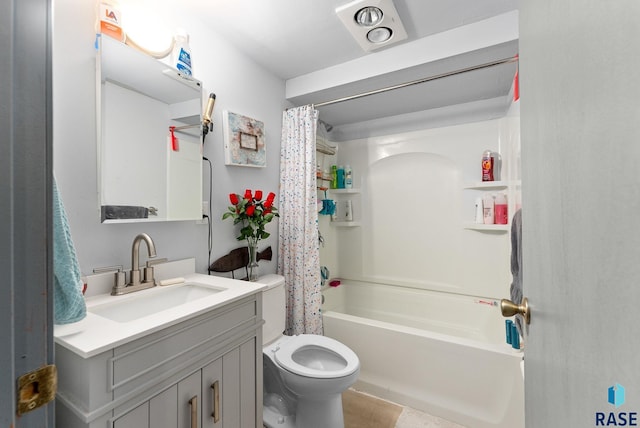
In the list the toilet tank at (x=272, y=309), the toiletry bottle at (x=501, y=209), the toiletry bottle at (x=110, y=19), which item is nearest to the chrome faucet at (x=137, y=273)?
the toilet tank at (x=272, y=309)

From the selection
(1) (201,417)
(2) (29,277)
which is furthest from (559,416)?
(1) (201,417)

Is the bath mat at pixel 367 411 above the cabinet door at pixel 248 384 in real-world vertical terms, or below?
below

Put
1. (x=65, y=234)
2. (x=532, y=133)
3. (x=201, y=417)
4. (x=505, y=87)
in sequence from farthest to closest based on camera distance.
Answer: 1. (x=505, y=87)
2. (x=201, y=417)
3. (x=65, y=234)
4. (x=532, y=133)

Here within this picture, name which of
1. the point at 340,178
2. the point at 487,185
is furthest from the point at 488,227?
the point at 340,178

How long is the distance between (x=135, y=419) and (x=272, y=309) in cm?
95

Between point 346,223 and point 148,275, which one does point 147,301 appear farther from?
point 346,223

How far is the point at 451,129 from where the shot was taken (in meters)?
2.55

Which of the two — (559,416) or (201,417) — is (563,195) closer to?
(559,416)

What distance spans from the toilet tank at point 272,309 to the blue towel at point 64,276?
96 centimetres

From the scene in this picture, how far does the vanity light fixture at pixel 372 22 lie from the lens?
1409 millimetres

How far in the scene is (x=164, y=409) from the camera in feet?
2.93

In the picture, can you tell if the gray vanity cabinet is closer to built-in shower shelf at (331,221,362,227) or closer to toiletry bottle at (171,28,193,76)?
toiletry bottle at (171,28,193,76)

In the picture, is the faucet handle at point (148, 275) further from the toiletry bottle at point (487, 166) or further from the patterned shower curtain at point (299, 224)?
the toiletry bottle at point (487, 166)

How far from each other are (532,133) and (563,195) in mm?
246
